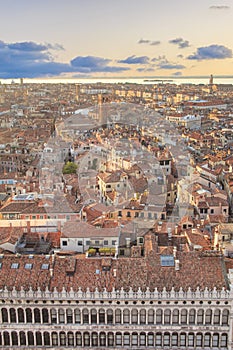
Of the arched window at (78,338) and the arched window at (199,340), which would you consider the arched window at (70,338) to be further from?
the arched window at (199,340)

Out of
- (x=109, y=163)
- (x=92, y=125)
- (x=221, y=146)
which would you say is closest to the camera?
(x=109, y=163)

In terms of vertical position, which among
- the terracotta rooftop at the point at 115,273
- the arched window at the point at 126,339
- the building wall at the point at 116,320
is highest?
the terracotta rooftop at the point at 115,273

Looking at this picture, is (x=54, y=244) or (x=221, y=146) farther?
(x=221, y=146)

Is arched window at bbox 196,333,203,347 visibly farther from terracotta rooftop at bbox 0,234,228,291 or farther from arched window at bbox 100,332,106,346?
arched window at bbox 100,332,106,346

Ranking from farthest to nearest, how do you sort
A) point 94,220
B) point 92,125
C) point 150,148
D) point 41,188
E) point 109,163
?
point 92,125 < point 150,148 < point 109,163 < point 41,188 < point 94,220

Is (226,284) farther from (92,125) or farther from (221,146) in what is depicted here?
(92,125)

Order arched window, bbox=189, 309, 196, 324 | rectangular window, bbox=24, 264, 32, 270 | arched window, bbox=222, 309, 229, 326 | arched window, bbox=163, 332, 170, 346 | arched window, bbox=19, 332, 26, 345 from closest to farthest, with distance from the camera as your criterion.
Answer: arched window, bbox=222, 309, 229, 326, arched window, bbox=189, 309, 196, 324, arched window, bbox=163, 332, 170, 346, arched window, bbox=19, 332, 26, 345, rectangular window, bbox=24, 264, 32, 270

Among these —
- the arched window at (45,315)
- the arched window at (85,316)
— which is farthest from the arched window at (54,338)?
the arched window at (85,316)

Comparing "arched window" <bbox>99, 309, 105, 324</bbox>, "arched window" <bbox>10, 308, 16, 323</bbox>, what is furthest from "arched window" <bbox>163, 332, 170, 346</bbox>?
"arched window" <bbox>10, 308, 16, 323</bbox>

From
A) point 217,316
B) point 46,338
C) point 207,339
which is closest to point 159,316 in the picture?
point 207,339

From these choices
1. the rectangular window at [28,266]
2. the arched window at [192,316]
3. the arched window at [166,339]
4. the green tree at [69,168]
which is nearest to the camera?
the arched window at [192,316]

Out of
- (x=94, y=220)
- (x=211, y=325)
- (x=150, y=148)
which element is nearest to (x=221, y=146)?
Answer: (x=150, y=148)
